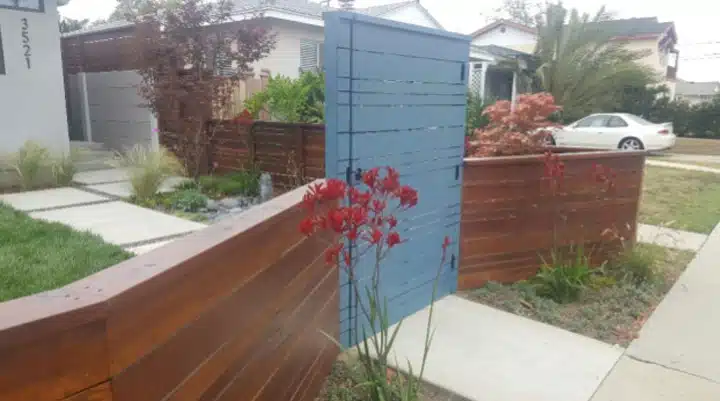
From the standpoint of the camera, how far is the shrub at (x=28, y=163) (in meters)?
6.26

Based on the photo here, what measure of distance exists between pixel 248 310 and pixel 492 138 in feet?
15.5

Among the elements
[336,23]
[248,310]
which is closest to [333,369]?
[248,310]

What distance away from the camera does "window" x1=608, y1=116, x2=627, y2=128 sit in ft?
47.9

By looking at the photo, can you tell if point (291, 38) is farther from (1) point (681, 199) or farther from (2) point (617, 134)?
(2) point (617, 134)

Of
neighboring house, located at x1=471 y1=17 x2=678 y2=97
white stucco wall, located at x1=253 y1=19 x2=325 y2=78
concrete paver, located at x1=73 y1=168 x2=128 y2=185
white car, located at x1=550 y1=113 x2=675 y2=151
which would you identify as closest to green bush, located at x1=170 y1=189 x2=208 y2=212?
concrete paver, located at x1=73 y1=168 x2=128 y2=185

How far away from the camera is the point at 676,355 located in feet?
10.3

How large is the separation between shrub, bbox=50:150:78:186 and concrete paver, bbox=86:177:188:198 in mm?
297

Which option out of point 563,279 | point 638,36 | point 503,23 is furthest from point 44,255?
point 638,36

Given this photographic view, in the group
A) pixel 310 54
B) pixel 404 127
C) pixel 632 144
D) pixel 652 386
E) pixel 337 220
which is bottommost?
pixel 652 386

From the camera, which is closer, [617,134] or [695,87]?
[617,134]

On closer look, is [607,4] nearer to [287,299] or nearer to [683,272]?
[683,272]

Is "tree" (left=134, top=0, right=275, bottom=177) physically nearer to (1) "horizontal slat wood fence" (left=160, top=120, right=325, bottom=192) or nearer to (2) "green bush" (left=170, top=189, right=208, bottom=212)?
(1) "horizontal slat wood fence" (left=160, top=120, right=325, bottom=192)

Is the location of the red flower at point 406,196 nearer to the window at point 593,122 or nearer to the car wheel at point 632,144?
the car wheel at point 632,144

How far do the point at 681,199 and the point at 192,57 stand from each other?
7.46 meters
